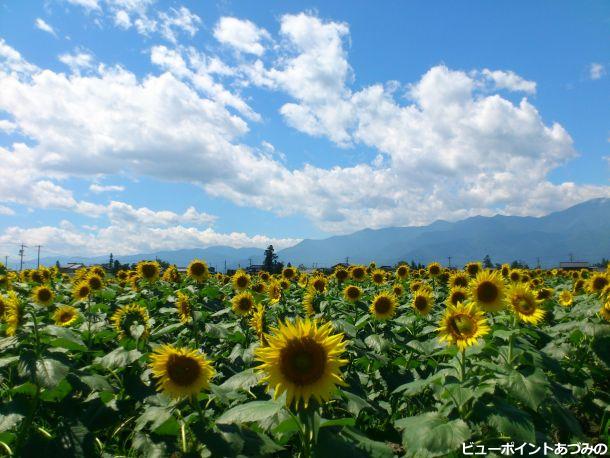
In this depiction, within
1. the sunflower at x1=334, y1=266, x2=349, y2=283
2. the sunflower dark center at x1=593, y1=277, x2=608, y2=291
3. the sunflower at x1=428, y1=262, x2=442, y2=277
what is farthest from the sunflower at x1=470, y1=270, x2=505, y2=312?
the sunflower at x1=428, y1=262, x2=442, y2=277

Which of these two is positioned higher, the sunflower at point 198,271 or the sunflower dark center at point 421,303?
the sunflower at point 198,271

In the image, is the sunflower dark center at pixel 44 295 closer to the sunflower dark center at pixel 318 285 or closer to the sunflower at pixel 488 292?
the sunflower dark center at pixel 318 285

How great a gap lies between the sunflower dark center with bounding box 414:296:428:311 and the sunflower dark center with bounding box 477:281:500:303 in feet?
7.18

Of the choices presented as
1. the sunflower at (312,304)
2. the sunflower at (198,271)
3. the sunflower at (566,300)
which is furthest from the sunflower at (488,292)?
the sunflower at (198,271)

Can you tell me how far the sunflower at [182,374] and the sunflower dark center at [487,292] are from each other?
4.00m

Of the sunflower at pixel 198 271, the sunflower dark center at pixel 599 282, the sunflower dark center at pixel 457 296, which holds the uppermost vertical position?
the sunflower at pixel 198 271

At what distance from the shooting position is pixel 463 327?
4.61 meters

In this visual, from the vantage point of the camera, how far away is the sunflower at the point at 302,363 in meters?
3.12

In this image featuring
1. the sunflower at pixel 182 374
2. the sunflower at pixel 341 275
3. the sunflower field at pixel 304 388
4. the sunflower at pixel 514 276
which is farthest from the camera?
the sunflower at pixel 514 276

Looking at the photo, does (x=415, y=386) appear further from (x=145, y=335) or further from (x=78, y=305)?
(x=78, y=305)

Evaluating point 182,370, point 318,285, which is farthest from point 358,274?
point 182,370

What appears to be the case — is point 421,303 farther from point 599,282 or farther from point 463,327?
point 599,282

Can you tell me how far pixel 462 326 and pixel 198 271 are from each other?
7.43 metres

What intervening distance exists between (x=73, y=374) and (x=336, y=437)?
2.75 metres
